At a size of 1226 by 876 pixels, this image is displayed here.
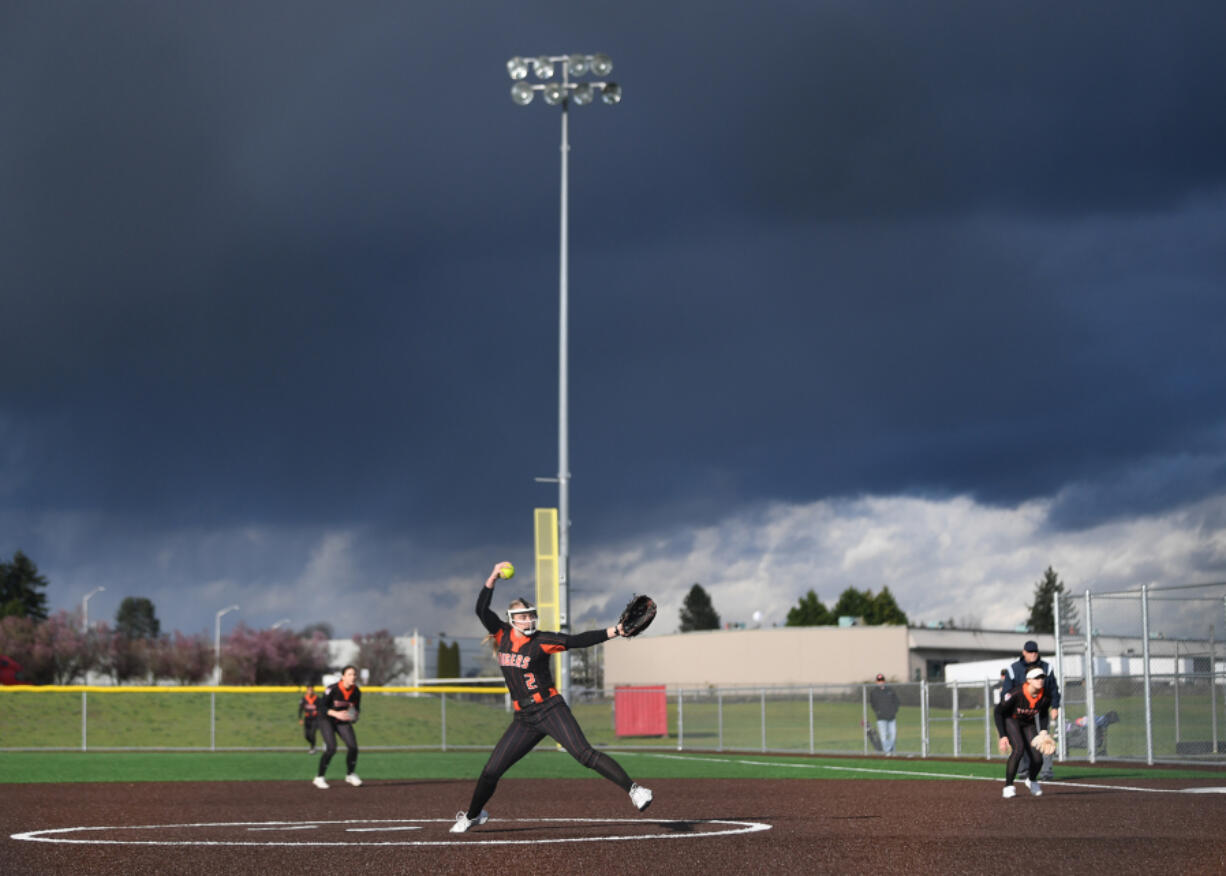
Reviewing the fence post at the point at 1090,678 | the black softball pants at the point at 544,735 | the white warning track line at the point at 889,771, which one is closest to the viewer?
the black softball pants at the point at 544,735

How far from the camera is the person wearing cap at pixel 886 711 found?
33.4 m

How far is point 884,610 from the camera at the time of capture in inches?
5453

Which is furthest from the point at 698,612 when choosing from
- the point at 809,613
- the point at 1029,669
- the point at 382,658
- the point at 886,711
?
the point at 1029,669

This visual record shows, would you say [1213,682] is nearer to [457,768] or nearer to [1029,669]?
[1029,669]

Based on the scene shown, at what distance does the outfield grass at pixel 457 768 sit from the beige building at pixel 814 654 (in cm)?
4604

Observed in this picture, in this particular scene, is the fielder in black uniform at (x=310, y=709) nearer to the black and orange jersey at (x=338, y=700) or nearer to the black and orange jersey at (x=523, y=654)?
the black and orange jersey at (x=338, y=700)

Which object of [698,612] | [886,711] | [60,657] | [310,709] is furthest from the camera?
[698,612]

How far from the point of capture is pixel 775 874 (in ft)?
32.7

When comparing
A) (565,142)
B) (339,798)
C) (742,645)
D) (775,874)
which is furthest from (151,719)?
(775,874)

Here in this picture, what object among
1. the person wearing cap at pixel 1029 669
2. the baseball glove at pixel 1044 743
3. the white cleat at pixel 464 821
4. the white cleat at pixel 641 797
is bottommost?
the white cleat at pixel 464 821

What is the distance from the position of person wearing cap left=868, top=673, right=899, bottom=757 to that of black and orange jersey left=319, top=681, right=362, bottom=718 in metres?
15.4

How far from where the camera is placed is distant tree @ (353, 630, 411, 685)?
108438mm

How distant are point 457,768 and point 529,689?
56.4 ft

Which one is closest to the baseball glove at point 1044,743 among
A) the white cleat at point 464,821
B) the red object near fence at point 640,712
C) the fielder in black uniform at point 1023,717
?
the fielder in black uniform at point 1023,717
